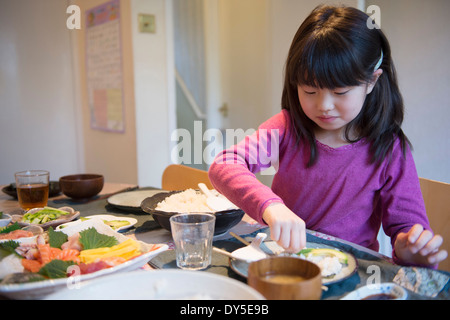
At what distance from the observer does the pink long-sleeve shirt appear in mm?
1018

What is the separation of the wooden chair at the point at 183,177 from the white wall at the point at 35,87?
2.29 m

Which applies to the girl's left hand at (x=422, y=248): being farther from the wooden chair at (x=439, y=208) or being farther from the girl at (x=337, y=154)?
the wooden chair at (x=439, y=208)

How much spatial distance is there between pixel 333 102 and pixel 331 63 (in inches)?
3.6

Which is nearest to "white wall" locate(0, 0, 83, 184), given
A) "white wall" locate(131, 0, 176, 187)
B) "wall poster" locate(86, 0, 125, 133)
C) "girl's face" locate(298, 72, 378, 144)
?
"wall poster" locate(86, 0, 125, 133)

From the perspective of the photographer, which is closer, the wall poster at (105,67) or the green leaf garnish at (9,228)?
the green leaf garnish at (9,228)

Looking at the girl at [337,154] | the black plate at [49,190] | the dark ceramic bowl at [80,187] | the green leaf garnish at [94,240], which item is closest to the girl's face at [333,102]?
the girl at [337,154]

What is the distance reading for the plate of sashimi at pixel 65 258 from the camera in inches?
24.6

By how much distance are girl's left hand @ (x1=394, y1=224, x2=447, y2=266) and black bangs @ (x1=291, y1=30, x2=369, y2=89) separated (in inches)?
14.4

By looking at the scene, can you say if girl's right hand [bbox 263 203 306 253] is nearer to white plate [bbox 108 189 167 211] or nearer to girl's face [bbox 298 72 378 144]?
girl's face [bbox 298 72 378 144]

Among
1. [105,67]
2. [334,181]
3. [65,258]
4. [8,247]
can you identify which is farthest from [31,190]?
[105,67]

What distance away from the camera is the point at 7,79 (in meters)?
3.48
